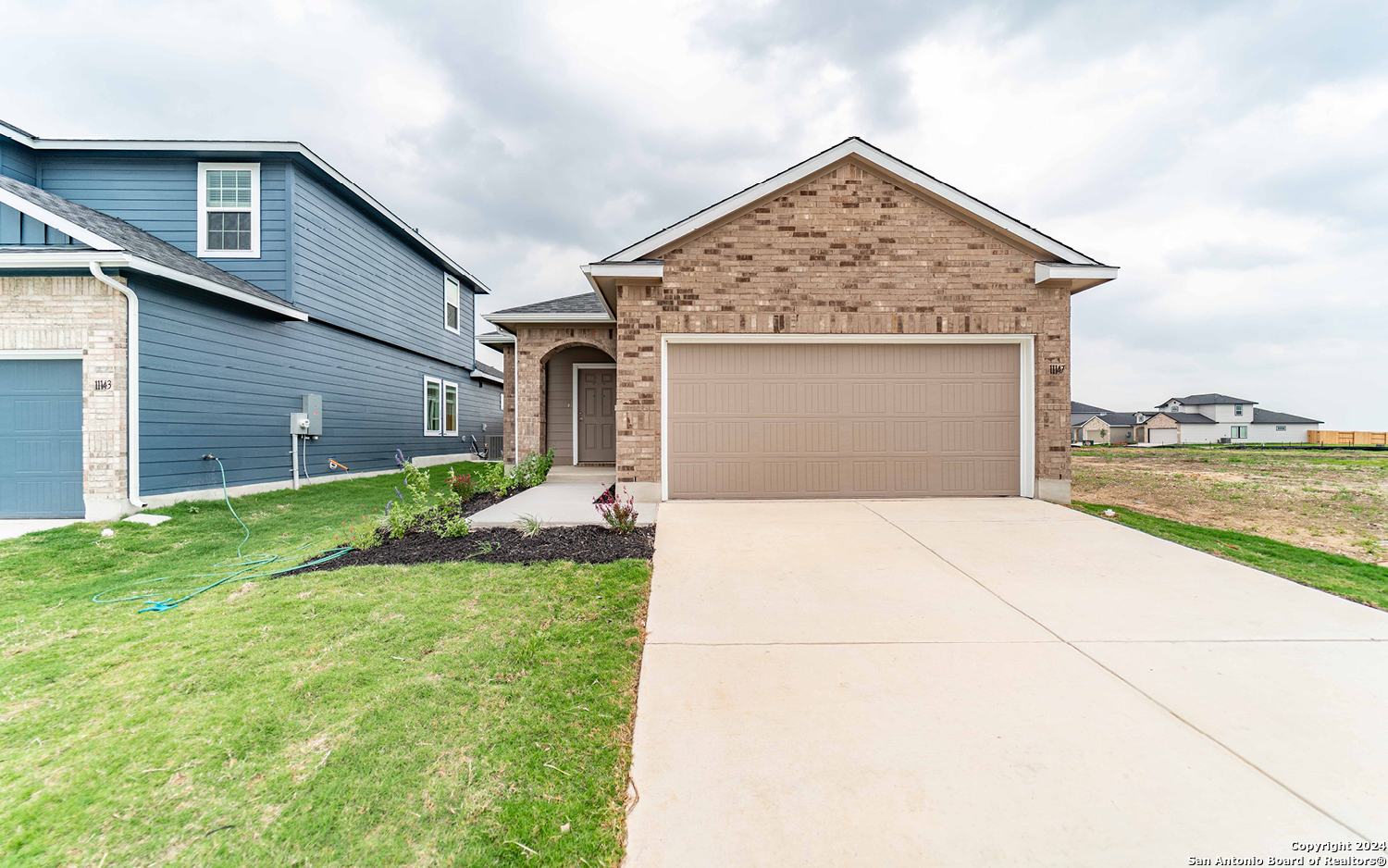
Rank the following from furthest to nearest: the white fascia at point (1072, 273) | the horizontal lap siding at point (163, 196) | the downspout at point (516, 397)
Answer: the downspout at point (516, 397) → the horizontal lap siding at point (163, 196) → the white fascia at point (1072, 273)

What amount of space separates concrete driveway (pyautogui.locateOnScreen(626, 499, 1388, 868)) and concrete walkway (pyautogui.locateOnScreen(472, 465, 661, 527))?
97.1 inches

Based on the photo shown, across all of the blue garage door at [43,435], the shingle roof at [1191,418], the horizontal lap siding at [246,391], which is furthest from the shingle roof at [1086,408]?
the blue garage door at [43,435]

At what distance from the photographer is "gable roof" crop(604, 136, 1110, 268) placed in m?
7.34

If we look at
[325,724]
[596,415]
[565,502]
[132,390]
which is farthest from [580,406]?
[325,724]

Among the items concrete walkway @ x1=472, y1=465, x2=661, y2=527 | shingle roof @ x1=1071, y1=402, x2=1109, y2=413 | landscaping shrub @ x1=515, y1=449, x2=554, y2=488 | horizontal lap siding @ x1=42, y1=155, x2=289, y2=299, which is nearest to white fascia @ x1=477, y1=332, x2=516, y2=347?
landscaping shrub @ x1=515, y1=449, x2=554, y2=488

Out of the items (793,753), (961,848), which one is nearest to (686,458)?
(793,753)

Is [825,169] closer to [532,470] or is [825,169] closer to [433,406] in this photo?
[532,470]

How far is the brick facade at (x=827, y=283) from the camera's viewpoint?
7.54 m

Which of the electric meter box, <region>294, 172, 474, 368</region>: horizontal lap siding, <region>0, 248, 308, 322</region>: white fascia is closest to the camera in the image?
<region>0, 248, 308, 322</region>: white fascia

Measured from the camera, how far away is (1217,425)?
5028cm

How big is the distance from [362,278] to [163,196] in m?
3.51

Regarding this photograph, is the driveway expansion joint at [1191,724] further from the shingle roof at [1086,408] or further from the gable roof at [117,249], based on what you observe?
the shingle roof at [1086,408]

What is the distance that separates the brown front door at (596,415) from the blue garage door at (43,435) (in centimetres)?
780

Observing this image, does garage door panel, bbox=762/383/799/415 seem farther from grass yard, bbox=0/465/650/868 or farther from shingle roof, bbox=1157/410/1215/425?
shingle roof, bbox=1157/410/1215/425
